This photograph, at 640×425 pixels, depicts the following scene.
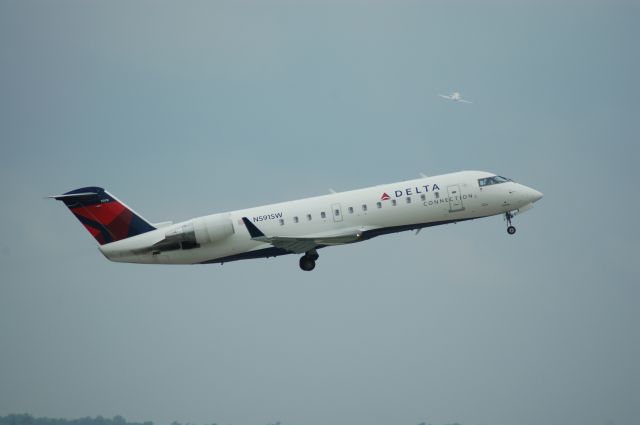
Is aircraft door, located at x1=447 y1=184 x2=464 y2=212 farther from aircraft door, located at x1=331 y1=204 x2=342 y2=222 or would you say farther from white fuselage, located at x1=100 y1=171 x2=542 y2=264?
aircraft door, located at x1=331 y1=204 x2=342 y2=222

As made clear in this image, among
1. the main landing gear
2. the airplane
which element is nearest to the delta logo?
the airplane

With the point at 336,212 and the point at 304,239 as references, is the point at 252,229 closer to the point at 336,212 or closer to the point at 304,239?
the point at 304,239

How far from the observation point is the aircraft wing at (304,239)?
49500mm

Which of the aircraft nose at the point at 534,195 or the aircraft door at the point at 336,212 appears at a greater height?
the aircraft nose at the point at 534,195

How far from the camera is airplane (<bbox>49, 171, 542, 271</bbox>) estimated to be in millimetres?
50469

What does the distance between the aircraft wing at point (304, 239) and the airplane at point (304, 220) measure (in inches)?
1.9

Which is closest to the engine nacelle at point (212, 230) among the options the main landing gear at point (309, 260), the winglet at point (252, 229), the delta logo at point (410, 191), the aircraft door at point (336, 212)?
the winglet at point (252, 229)

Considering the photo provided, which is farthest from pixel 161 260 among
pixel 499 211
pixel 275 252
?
pixel 499 211

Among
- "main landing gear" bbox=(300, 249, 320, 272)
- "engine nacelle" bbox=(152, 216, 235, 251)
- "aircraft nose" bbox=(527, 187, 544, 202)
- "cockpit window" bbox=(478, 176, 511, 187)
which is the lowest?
"main landing gear" bbox=(300, 249, 320, 272)

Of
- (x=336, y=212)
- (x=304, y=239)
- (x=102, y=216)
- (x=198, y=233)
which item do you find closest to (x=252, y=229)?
(x=304, y=239)

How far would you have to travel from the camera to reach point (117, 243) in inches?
2085

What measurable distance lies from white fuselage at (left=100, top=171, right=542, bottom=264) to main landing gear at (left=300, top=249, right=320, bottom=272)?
1.40 m

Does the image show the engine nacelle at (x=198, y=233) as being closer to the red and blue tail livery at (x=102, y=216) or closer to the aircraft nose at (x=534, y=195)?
the red and blue tail livery at (x=102, y=216)

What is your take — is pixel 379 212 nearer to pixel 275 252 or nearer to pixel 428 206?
pixel 428 206
